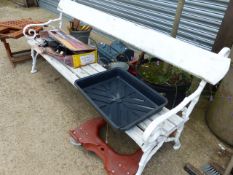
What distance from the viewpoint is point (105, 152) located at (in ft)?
5.78

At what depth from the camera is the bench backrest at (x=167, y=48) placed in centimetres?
145

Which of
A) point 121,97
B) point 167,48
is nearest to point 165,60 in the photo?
point 167,48

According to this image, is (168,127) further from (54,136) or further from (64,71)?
(64,71)

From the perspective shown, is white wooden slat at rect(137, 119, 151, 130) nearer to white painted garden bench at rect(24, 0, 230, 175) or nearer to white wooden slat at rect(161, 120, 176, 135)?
white painted garden bench at rect(24, 0, 230, 175)

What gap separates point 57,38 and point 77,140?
4.10 ft

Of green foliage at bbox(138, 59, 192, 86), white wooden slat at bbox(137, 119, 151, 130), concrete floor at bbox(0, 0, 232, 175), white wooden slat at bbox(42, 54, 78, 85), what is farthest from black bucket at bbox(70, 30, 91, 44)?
white wooden slat at bbox(137, 119, 151, 130)

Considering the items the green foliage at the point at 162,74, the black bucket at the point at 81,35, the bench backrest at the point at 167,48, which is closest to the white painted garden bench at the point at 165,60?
the bench backrest at the point at 167,48

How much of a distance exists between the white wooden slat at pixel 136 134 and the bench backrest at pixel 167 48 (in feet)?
1.84

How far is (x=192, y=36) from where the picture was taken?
2867 mm

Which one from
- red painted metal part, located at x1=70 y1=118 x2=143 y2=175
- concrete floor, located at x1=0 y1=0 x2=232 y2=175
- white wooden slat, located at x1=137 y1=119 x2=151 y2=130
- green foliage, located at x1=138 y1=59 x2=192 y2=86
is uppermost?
green foliage, located at x1=138 y1=59 x2=192 y2=86

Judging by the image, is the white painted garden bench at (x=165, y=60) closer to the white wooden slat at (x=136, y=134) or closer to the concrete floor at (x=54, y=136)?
the white wooden slat at (x=136, y=134)

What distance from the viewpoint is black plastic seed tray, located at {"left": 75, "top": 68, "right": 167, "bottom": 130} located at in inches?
64.7

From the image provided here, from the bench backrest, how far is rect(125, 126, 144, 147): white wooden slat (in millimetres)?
562

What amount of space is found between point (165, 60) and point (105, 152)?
0.88m
